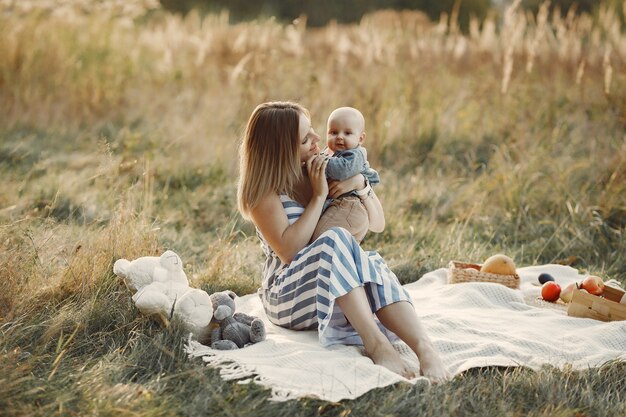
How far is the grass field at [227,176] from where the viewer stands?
2.97 m

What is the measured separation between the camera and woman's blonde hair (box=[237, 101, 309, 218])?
3.58 meters

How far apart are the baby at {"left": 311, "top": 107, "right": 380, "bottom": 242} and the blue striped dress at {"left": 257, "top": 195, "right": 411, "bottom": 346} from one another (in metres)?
0.17

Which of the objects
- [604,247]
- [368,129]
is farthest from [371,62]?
[604,247]

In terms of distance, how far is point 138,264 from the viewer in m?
3.46

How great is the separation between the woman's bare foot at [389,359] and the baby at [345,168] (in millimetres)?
662

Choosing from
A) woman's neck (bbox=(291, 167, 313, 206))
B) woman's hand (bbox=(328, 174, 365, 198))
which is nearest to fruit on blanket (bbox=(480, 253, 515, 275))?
woman's hand (bbox=(328, 174, 365, 198))

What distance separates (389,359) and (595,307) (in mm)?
1466

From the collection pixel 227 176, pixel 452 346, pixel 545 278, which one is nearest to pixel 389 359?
pixel 452 346

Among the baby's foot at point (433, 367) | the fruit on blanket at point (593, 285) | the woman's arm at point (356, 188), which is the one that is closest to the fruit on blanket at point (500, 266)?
the fruit on blanket at point (593, 285)

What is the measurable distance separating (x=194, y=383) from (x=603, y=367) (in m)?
1.70

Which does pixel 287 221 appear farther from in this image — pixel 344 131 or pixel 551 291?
pixel 551 291

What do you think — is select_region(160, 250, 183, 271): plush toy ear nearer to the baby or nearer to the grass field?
the grass field

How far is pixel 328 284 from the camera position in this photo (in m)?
3.32

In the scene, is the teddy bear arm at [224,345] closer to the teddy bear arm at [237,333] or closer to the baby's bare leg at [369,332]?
the teddy bear arm at [237,333]
